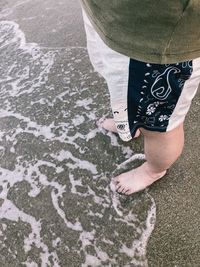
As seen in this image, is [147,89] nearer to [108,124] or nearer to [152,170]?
[152,170]

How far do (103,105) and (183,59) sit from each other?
1.28 m

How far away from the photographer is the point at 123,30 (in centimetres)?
135

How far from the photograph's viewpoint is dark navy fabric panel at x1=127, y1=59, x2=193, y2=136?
1.44 metres

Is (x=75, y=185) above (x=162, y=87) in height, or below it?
below

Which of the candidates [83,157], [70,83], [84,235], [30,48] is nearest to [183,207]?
[84,235]

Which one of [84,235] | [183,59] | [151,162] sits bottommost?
[84,235]

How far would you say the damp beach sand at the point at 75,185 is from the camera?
74.7 inches

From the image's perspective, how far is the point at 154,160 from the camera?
1.94 metres

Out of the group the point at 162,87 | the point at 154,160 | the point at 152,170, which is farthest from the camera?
the point at 152,170

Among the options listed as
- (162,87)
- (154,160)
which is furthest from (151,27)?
(154,160)

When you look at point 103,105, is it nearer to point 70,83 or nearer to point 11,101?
point 70,83

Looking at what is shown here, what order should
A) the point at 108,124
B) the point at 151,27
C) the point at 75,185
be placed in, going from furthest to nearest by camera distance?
the point at 108,124 < the point at 75,185 < the point at 151,27

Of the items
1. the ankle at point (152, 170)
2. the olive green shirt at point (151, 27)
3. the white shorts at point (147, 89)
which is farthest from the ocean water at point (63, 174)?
the olive green shirt at point (151, 27)

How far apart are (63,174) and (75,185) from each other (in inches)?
4.3
